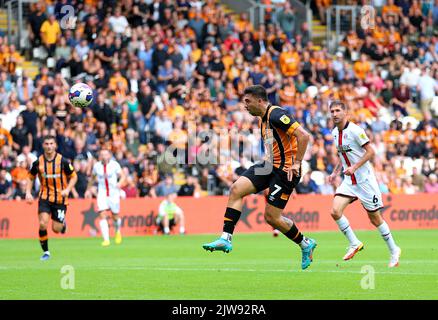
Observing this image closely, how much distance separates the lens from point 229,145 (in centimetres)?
2958

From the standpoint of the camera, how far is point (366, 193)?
1684 cm

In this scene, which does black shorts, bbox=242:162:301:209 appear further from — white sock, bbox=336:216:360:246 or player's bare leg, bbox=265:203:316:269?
white sock, bbox=336:216:360:246

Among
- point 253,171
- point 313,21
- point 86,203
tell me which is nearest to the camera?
point 253,171

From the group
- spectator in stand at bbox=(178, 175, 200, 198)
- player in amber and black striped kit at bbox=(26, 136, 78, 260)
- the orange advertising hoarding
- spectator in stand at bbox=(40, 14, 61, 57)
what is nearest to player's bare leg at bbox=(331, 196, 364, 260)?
player in amber and black striped kit at bbox=(26, 136, 78, 260)

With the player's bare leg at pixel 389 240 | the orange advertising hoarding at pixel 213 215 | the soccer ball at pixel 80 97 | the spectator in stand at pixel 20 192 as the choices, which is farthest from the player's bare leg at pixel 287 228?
the spectator in stand at pixel 20 192

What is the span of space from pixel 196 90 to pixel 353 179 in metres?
15.0

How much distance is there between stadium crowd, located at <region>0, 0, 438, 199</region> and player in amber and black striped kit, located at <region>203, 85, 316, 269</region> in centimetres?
1399

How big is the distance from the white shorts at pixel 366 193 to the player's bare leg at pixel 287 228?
2065mm

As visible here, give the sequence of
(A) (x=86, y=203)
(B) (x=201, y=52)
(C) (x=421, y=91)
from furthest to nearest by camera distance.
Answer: (C) (x=421, y=91), (B) (x=201, y=52), (A) (x=86, y=203)

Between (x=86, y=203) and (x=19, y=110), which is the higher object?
(x=19, y=110)

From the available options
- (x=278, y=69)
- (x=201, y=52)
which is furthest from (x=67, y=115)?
(x=278, y=69)

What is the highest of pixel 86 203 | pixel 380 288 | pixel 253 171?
pixel 253 171
